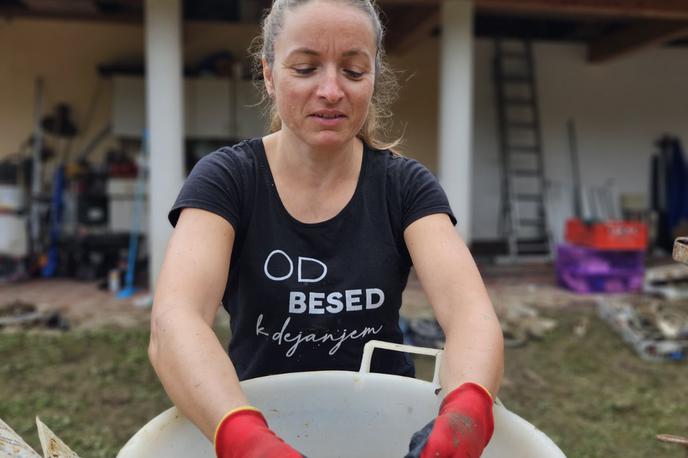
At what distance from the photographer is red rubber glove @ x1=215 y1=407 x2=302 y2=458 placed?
0.88 metres

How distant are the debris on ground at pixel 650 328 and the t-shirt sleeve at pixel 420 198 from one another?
140 inches

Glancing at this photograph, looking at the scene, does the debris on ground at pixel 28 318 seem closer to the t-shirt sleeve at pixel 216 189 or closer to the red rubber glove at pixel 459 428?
the t-shirt sleeve at pixel 216 189

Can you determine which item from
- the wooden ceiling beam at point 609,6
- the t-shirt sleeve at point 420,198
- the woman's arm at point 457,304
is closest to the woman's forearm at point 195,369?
the woman's arm at point 457,304

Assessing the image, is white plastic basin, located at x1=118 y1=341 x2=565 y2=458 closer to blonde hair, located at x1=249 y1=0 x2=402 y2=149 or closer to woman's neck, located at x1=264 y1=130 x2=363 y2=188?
woman's neck, located at x1=264 y1=130 x2=363 y2=188

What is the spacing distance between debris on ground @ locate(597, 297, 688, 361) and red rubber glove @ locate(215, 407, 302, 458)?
402 cm

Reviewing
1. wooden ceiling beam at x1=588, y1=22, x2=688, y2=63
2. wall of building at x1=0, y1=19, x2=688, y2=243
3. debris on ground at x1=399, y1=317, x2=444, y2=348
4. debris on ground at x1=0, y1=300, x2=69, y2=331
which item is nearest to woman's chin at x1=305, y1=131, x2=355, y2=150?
debris on ground at x1=399, y1=317, x2=444, y2=348

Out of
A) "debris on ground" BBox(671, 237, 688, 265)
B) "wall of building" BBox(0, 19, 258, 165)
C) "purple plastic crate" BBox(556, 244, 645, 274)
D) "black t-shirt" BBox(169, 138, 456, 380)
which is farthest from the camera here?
"wall of building" BBox(0, 19, 258, 165)

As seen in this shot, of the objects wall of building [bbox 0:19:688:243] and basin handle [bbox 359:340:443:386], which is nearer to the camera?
basin handle [bbox 359:340:443:386]

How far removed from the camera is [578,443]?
293 cm

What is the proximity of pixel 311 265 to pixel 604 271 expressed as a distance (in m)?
5.56

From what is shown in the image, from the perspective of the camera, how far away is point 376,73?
1376mm

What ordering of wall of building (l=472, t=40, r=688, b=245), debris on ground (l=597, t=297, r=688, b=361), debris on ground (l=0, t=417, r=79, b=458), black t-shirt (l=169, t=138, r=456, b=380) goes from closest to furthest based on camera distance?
debris on ground (l=0, t=417, r=79, b=458)
black t-shirt (l=169, t=138, r=456, b=380)
debris on ground (l=597, t=297, r=688, b=361)
wall of building (l=472, t=40, r=688, b=245)

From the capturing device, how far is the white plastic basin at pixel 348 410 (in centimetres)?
121

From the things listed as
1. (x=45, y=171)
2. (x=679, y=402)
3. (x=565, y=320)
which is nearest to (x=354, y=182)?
(x=679, y=402)
